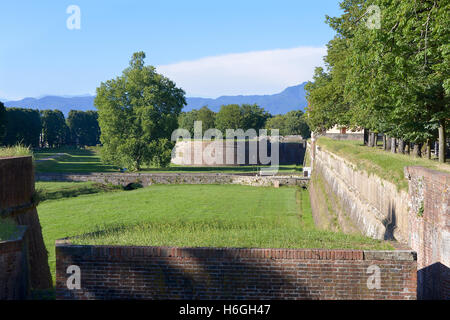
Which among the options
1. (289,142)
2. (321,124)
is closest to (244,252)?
(321,124)

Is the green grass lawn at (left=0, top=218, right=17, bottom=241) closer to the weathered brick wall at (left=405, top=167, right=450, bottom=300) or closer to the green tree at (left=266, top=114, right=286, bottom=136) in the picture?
the weathered brick wall at (left=405, top=167, right=450, bottom=300)

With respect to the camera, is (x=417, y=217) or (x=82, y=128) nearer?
(x=417, y=217)

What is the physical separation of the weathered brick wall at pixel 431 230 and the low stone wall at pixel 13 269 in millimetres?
7238

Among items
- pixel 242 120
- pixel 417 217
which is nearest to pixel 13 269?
pixel 417 217

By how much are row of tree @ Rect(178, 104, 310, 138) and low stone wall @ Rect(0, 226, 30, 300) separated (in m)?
97.6

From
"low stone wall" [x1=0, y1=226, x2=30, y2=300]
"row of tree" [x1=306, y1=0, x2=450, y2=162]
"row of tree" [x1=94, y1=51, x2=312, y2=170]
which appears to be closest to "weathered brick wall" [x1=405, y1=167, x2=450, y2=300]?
"row of tree" [x1=306, y1=0, x2=450, y2=162]

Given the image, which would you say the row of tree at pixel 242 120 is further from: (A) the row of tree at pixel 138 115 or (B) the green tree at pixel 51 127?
(A) the row of tree at pixel 138 115

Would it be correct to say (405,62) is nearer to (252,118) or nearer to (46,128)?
(46,128)

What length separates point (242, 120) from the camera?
106m

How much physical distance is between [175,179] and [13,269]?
36939mm

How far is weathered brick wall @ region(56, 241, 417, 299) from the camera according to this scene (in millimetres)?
6590

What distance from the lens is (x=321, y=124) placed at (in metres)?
35.7

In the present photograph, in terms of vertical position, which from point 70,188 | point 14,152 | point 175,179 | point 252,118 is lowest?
point 70,188

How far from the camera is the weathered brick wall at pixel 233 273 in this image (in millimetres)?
6590
